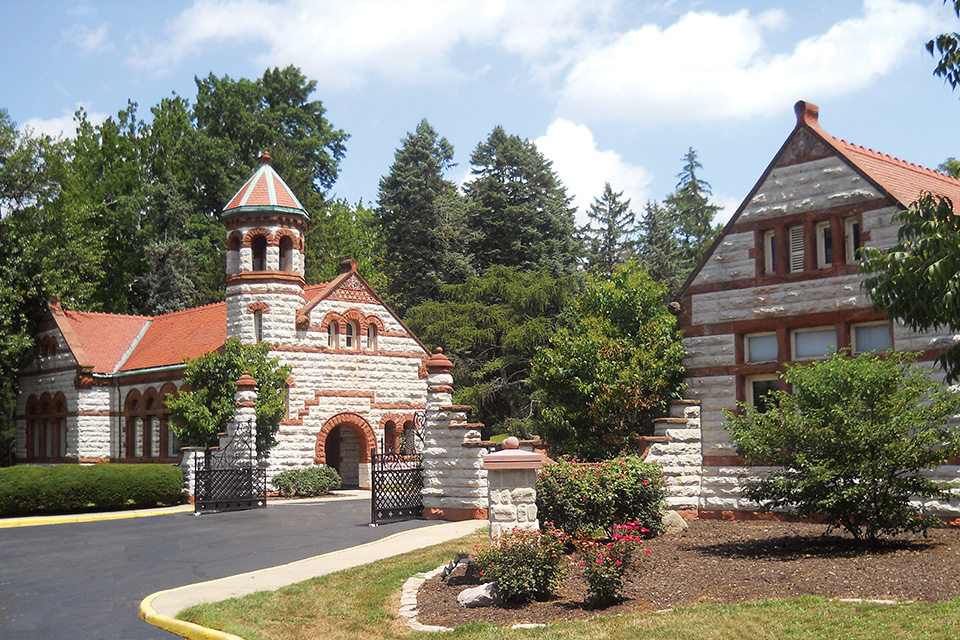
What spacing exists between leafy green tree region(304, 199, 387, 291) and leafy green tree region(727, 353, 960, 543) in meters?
43.3

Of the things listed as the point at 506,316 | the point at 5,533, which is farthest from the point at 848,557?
the point at 506,316

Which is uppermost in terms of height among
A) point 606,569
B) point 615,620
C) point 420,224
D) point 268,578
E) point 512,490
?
point 420,224

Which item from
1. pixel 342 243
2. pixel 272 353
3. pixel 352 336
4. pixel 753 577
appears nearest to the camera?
pixel 753 577

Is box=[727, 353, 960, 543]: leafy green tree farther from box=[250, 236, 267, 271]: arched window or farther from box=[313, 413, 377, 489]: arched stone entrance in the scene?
box=[250, 236, 267, 271]: arched window

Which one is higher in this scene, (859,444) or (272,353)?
(272,353)

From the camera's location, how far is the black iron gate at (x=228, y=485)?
87.1 feet

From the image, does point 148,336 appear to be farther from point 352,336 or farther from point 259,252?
point 352,336

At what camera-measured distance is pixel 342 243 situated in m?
61.0

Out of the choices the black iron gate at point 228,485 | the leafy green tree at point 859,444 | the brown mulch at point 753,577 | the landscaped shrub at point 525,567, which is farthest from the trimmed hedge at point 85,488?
the leafy green tree at point 859,444

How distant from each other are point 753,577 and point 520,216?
142ft

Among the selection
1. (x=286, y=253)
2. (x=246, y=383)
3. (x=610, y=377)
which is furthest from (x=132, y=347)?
(x=610, y=377)

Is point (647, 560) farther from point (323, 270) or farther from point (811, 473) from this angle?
point (323, 270)

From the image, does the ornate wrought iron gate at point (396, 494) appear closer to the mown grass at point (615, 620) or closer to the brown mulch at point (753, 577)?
the brown mulch at point (753, 577)

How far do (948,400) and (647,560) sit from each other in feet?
15.8
